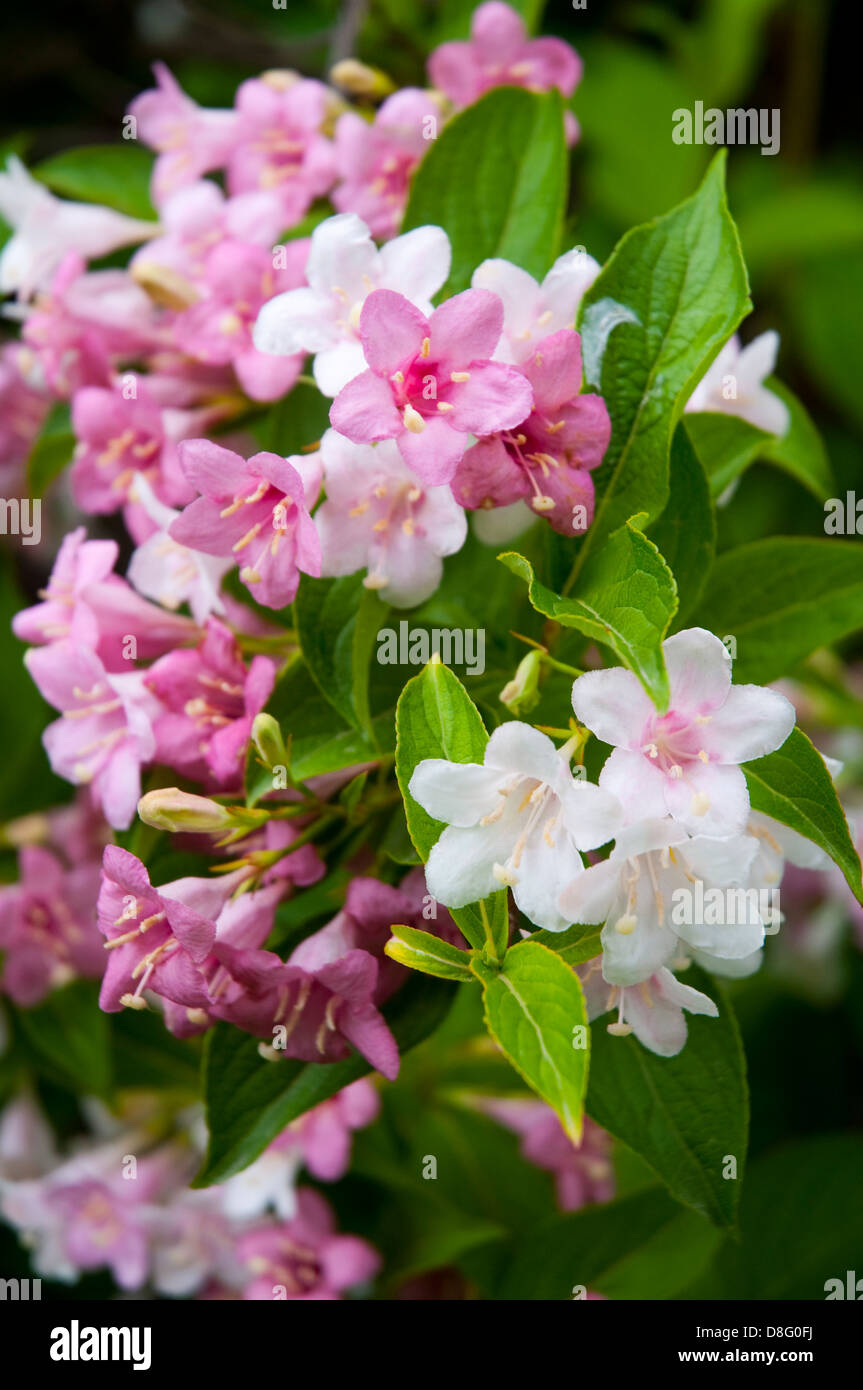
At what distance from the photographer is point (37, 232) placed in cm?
149

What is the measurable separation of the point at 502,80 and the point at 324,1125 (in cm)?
129

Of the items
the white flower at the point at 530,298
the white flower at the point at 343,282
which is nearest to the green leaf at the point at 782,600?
the white flower at the point at 530,298

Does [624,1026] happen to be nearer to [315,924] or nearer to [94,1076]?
[315,924]

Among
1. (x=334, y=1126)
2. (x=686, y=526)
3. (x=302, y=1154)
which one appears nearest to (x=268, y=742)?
(x=686, y=526)

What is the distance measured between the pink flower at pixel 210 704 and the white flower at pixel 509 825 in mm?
220

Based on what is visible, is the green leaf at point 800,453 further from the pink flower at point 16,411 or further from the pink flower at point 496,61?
the pink flower at point 16,411

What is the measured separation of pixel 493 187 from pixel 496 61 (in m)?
0.38

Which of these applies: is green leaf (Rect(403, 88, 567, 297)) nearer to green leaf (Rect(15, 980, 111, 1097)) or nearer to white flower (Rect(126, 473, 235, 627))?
white flower (Rect(126, 473, 235, 627))

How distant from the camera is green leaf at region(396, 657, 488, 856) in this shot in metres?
0.94

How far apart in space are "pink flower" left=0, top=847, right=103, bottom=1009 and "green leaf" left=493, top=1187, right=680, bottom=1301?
0.65 m

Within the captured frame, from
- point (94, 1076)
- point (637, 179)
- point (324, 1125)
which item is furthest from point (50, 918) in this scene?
point (637, 179)

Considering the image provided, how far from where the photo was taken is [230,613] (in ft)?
4.05

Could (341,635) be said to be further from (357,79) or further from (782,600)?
(357,79)

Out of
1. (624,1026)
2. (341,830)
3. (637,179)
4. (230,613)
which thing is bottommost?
(624,1026)
